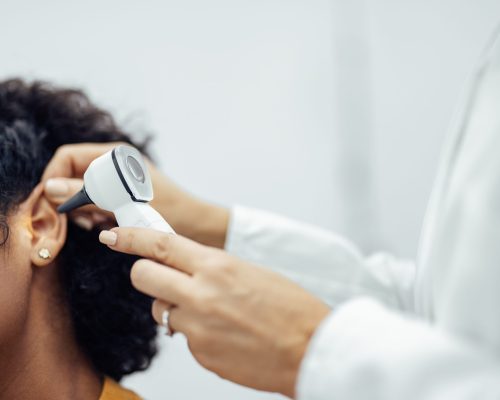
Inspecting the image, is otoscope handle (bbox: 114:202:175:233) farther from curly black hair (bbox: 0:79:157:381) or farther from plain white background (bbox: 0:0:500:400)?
plain white background (bbox: 0:0:500:400)

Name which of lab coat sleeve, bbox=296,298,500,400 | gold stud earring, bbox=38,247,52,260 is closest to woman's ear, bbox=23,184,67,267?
gold stud earring, bbox=38,247,52,260

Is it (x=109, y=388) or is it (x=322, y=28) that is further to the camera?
(x=322, y=28)

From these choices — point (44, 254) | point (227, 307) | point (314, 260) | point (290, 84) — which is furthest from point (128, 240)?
point (290, 84)

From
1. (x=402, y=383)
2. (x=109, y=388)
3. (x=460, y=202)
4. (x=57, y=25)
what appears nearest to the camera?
(x=402, y=383)

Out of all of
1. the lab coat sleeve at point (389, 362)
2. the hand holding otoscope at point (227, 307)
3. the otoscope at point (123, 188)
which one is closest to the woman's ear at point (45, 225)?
the otoscope at point (123, 188)

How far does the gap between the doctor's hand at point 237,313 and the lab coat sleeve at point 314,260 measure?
493mm

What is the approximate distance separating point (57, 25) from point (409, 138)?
3.40 feet

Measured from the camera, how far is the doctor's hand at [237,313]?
0.59 meters

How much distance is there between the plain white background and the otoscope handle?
2.58ft

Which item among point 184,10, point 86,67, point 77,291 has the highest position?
point 184,10

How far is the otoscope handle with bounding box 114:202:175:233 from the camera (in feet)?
2.40

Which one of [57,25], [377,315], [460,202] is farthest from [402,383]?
[57,25]

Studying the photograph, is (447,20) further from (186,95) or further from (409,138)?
(186,95)

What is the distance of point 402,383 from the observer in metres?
0.54
